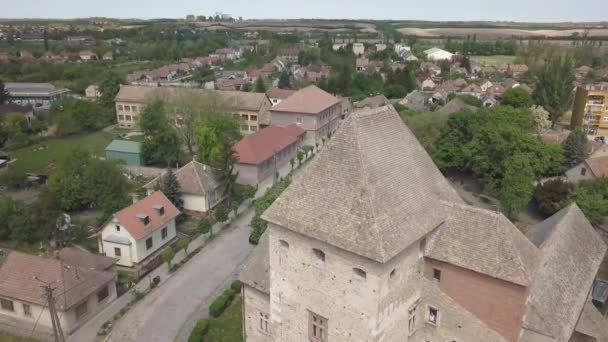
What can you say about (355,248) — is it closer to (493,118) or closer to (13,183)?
(493,118)

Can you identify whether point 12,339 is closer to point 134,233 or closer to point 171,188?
point 134,233

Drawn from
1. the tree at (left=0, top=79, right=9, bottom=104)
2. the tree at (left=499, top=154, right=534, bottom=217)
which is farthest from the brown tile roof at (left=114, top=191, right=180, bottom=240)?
the tree at (left=0, top=79, right=9, bottom=104)

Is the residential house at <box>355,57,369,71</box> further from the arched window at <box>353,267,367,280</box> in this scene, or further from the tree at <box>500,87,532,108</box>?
the arched window at <box>353,267,367,280</box>

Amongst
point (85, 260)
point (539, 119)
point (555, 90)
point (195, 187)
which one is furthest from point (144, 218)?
point (555, 90)

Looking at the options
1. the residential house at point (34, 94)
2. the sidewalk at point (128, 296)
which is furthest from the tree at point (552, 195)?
the residential house at point (34, 94)

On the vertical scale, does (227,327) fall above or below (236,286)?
below

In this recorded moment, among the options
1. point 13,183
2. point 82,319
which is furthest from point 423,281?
point 13,183

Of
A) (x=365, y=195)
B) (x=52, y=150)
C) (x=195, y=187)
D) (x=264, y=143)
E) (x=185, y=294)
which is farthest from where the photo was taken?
(x=52, y=150)
